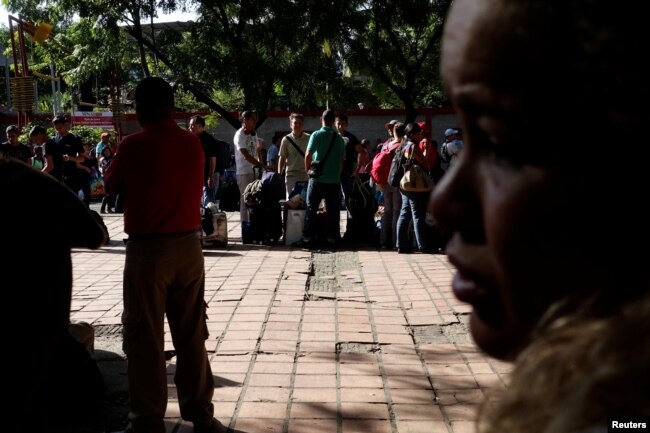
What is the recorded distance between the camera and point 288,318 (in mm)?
6355

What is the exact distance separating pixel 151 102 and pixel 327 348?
2.28m

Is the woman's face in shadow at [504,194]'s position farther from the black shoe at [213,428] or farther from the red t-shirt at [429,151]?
the red t-shirt at [429,151]

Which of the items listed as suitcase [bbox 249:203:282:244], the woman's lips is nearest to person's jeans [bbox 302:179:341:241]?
suitcase [bbox 249:203:282:244]

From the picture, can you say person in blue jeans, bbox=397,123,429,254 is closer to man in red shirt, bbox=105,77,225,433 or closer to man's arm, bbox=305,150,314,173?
man's arm, bbox=305,150,314,173

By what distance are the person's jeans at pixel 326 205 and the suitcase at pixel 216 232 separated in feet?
3.42

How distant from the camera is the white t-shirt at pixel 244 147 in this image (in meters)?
11.2

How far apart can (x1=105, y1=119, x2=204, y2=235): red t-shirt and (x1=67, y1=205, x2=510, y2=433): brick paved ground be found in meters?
1.13

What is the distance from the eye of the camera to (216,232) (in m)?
10.3

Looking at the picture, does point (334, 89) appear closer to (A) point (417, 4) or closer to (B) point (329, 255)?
(A) point (417, 4)

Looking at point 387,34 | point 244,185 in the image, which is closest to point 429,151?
point 244,185

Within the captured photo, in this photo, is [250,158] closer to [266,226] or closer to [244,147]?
[244,147]
